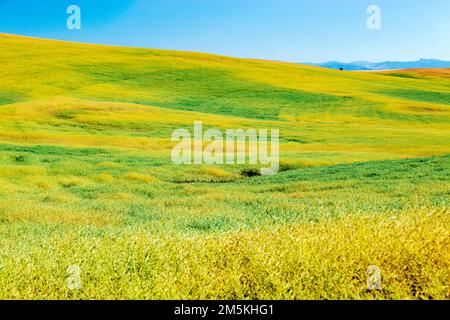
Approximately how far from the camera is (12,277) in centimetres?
587

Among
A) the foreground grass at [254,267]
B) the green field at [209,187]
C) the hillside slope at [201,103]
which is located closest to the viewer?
the foreground grass at [254,267]

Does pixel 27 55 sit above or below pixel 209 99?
above

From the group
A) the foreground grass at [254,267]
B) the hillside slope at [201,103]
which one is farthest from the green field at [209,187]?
the hillside slope at [201,103]

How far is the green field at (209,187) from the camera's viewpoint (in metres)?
5.65

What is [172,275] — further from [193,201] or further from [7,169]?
[7,169]

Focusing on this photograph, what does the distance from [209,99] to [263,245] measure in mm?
49579

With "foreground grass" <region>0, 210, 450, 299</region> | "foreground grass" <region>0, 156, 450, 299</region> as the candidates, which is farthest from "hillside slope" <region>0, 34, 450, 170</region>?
"foreground grass" <region>0, 210, 450, 299</region>

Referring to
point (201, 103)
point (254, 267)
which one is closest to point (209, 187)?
point (254, 267)

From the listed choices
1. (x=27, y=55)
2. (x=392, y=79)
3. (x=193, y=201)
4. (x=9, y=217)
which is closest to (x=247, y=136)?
(x=193, y=201)

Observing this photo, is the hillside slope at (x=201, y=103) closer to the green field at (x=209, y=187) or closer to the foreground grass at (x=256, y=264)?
the green field at (x=209, y=187)

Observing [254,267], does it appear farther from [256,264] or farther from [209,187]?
[209,187]

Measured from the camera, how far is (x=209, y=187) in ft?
68.5

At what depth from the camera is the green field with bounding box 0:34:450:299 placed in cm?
565
